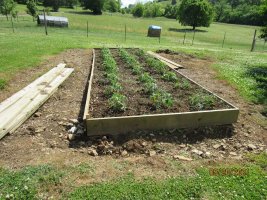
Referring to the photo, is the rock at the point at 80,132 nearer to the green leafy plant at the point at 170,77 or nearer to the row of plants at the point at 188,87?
the row of plants at the point at 188,87

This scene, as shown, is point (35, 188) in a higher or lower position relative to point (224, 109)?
lower

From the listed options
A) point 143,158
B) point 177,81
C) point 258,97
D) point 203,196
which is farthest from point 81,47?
point 203,196

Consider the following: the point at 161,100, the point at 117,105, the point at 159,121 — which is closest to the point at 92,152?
the point at 117,105

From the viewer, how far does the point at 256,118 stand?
6086 mm

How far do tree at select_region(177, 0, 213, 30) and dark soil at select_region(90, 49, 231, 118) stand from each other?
45487mm

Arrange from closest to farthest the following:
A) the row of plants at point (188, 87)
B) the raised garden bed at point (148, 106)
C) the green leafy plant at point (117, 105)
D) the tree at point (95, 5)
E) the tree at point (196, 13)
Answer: the raised garden bed at point (148, 106) → the green leafy plant at point (117, 105) → the row of plants at point (188, 87) → the tree at point (196, 13) → the tree at point (95, 5)

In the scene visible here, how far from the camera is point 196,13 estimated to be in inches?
1986

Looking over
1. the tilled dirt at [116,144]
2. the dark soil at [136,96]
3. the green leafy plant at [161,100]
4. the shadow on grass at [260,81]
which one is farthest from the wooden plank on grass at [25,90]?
the shadow on grass at [260,81]

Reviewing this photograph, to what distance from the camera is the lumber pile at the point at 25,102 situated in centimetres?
476

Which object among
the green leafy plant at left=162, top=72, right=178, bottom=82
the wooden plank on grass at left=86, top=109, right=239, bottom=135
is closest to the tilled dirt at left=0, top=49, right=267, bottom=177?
the wooden plank on grass at left=86, top=109, right=239, bottom=135

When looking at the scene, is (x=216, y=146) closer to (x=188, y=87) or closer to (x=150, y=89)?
(x=150, y=89)

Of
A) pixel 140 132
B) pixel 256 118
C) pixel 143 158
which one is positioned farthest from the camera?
pixel 256 118

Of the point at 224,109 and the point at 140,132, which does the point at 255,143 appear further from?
the point at 140,132

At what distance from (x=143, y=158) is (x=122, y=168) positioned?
18.3 inches
